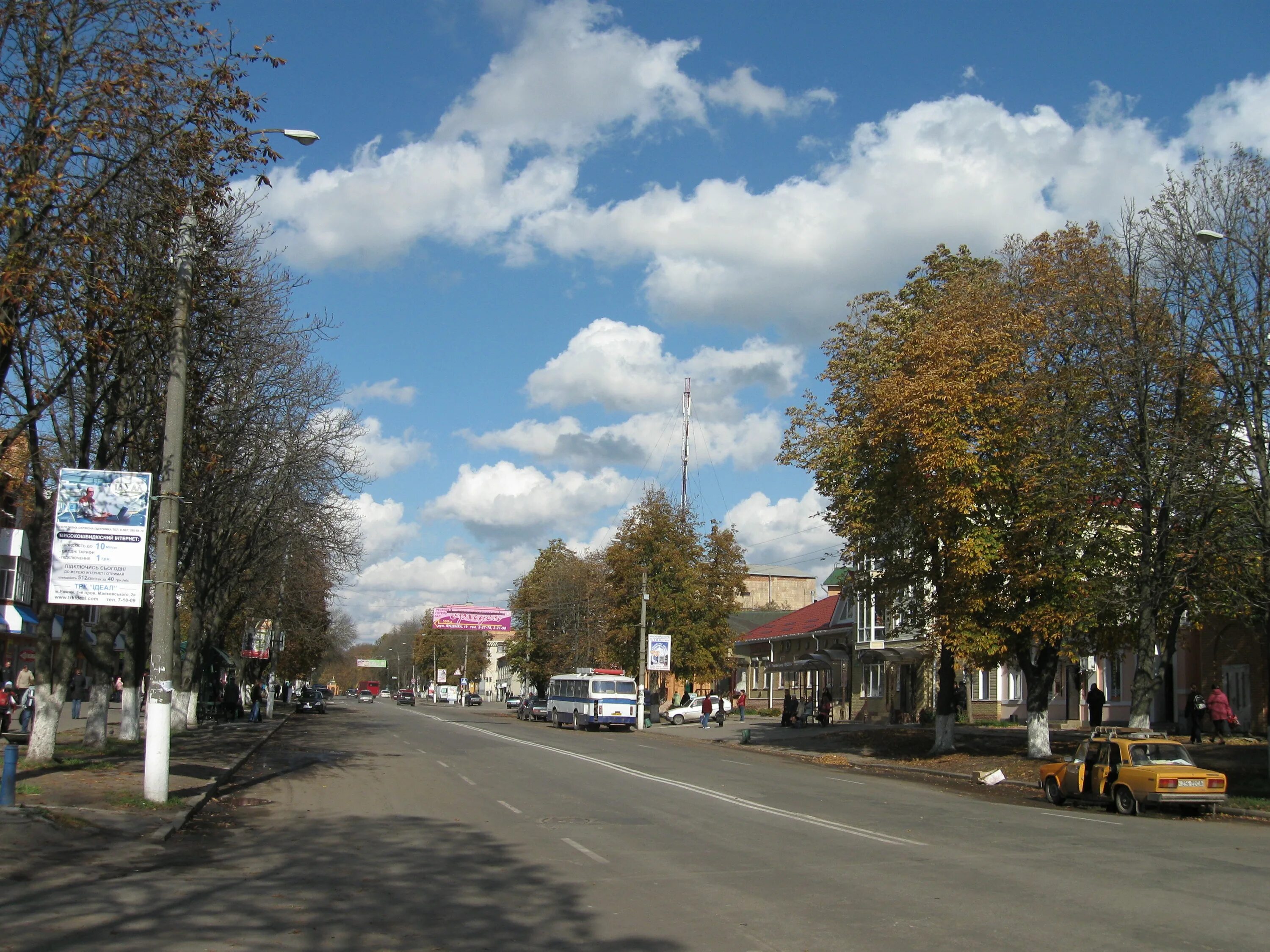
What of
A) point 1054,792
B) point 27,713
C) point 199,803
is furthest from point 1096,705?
point 27,713

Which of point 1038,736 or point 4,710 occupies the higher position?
point 4,710

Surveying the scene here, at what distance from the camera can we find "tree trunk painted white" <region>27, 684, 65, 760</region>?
18.7 m

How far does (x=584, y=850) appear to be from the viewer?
12930mm

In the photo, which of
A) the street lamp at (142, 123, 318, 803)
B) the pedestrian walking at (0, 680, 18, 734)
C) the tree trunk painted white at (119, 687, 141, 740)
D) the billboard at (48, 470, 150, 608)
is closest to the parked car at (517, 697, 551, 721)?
the tree trunk painted white at (119, 687, 141, 740)

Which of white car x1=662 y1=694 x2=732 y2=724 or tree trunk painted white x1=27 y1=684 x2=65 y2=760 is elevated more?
tree trunk painted white x1=27 y1=684 x2=65 y2=760

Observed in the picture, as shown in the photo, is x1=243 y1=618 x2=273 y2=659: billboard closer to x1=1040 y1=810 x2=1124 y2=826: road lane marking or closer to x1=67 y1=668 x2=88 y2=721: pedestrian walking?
x1=67 y1=668 x2=88 y2=721: pedestrian walking

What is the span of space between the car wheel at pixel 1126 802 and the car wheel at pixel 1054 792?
1.46 meters

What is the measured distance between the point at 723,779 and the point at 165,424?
45.8 feet

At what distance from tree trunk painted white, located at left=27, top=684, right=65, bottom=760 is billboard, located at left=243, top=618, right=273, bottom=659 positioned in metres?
30.8

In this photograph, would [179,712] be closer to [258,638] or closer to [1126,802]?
[1126,802]

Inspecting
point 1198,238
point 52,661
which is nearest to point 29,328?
point 52,661

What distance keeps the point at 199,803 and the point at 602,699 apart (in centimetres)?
3438

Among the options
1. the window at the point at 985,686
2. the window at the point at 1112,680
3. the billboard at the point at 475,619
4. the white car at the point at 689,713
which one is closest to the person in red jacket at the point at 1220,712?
the window at the point at 1112,680

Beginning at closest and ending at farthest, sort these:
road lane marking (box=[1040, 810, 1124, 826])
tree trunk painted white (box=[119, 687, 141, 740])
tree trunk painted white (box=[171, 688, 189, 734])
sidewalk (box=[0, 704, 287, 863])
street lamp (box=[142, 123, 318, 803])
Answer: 1. sidewalk (box=[0, 704, 287, 863])
2. street lamp (box=[142, 123, 318, 803])
3. road lane marking (box=[1040, 810, 1124, 826])
4. tree trunk painted white (box=[119, 687, 141, 740])
5. tree trunk painted white (box=[171, 688, 189, 734])
